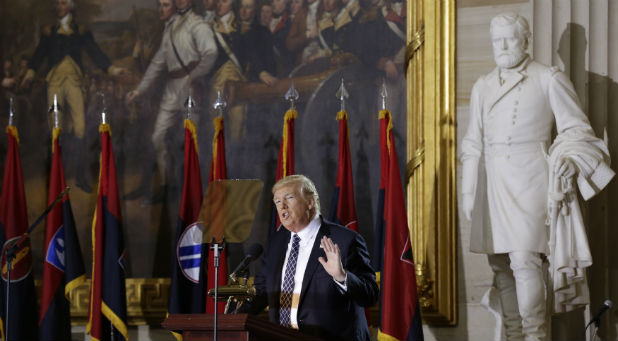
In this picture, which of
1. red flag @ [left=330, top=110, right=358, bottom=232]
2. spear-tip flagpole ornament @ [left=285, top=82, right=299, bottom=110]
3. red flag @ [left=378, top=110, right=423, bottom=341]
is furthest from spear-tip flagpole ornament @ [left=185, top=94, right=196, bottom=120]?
red flag @ [left=378, top=110, right=423, bottom=341]

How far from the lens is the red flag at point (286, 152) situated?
7.83 metres

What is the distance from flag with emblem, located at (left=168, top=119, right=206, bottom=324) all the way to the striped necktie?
2367 millimetres

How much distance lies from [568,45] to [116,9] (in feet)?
12.5

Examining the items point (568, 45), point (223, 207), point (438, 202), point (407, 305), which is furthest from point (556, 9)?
point (223, 207)

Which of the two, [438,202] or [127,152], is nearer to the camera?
[438,202]

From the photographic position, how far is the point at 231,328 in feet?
15.0

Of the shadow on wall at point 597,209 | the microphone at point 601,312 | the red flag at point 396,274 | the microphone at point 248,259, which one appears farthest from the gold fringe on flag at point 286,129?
the microphone at point 248,259

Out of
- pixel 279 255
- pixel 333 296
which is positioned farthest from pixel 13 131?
pixel 333 296

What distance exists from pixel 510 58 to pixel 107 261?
344 cm

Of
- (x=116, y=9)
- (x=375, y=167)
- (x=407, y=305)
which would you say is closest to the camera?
(x=407, y=305)

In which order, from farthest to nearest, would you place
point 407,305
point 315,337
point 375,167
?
1. point 375,167
2. point 407,305
3. point 315,337

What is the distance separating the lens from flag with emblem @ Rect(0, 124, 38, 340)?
7816 mm

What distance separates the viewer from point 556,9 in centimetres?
749

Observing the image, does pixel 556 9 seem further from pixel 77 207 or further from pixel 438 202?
pixel 77 207
